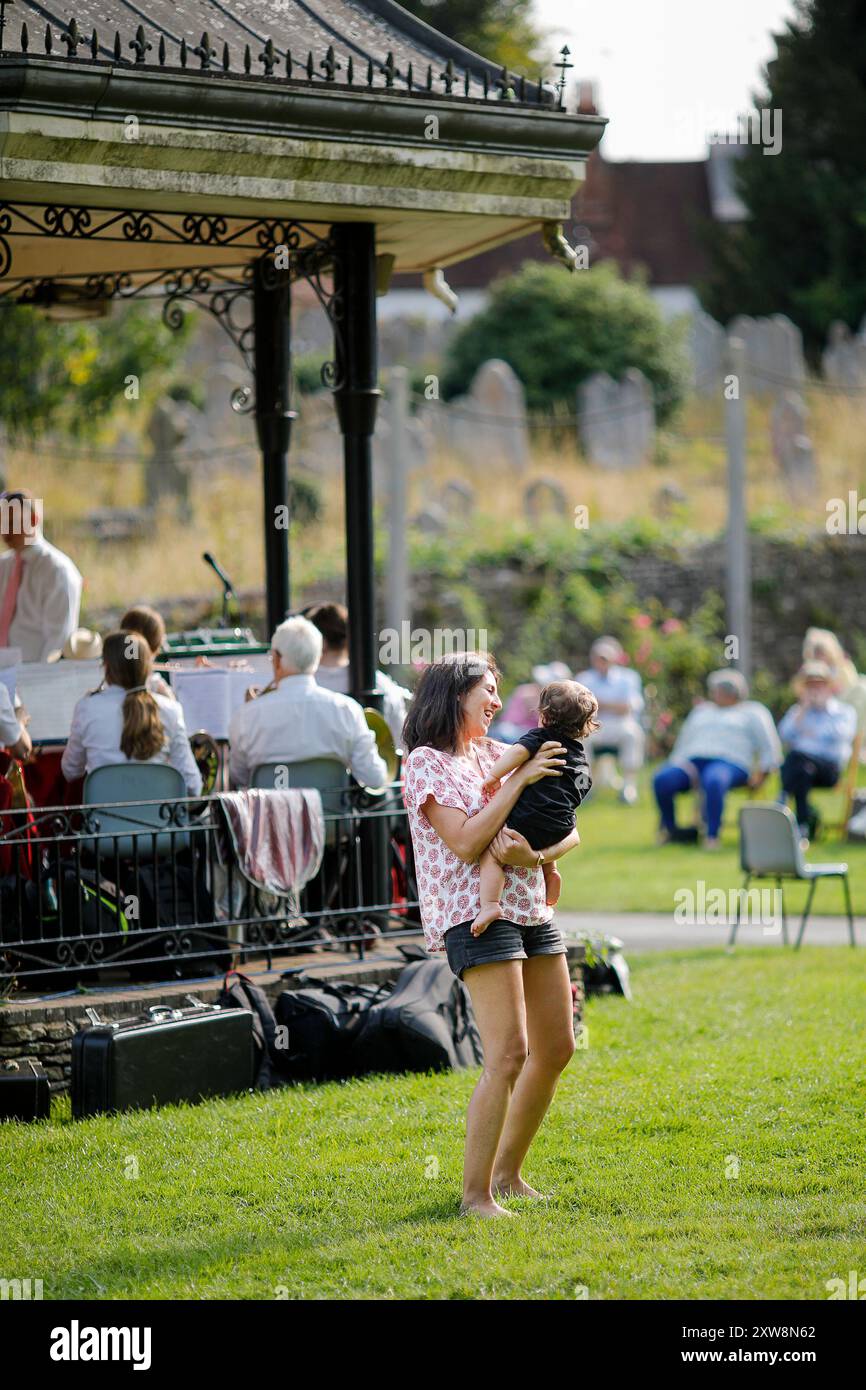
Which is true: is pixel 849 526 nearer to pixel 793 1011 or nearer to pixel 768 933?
pixel 768 933

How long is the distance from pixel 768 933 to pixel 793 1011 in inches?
134

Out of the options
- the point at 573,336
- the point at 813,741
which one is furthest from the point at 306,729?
the point at 573,336

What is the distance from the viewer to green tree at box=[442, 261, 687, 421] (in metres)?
33.3

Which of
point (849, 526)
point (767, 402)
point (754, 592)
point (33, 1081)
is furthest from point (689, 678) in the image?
point (33, 1081)

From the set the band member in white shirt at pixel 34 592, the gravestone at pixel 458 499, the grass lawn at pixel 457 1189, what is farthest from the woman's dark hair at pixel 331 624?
the gravestone at pixel 458 499

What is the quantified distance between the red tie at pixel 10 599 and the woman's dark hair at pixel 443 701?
499 centimetres

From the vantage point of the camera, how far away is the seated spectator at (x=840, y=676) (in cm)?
1680

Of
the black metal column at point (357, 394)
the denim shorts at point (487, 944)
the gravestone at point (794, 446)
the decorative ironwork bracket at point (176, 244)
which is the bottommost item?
the denim shorts at point (487, 944)

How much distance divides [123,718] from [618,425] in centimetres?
2298

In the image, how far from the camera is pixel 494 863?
573 centimetres

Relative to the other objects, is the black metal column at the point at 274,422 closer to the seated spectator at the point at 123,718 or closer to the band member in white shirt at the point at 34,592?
the band member in white shirt at the point at 34,592

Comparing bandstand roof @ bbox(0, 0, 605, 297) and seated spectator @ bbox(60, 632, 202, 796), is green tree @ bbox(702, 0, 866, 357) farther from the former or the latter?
seated spectator @ bbox(60, 632, 202, 796)

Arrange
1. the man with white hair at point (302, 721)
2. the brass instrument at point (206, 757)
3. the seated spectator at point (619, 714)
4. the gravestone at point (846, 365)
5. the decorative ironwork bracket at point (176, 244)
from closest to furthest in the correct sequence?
the decorative ironwork bracket at point (176, 244)
the man with white hair at point (302, 721)
the brass instrument at point (206, 757)
the seated spectator at point (619, 714)
the gravestone at point (846, 365)

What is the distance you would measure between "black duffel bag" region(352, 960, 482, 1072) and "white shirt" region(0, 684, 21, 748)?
6.40ft
